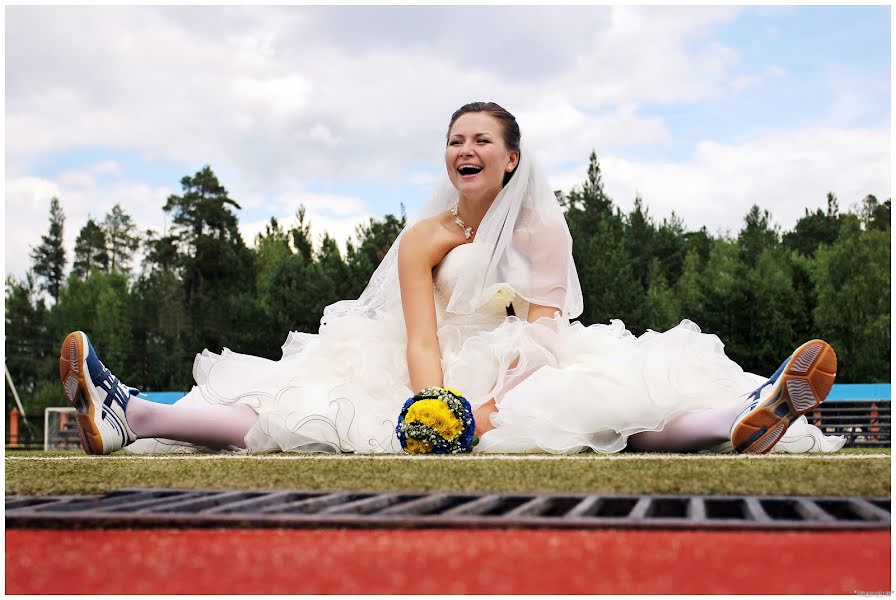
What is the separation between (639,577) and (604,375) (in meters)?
2.68

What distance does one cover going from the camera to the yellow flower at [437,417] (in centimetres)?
377

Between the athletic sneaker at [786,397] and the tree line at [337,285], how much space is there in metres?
28.2

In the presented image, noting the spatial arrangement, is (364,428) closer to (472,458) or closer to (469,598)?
(472,458)

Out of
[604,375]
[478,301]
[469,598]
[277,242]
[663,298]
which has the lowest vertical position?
[469,598]

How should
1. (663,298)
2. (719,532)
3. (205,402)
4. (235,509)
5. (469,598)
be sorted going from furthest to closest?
(663,298)
(205,402)
(235,509)
(719,532)
(469,598)

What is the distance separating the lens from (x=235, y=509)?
6.71 ft

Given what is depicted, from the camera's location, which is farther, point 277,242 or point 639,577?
point 277,242

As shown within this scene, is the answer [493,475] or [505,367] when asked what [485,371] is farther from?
[493,475]

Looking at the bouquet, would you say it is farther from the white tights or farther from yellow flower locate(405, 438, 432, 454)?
the white tights

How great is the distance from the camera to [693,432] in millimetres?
3871

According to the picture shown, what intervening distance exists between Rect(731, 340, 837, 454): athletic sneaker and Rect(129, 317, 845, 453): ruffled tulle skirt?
35cm

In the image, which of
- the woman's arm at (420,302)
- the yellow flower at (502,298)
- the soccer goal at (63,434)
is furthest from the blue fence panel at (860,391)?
the woman's arm at (420,302)

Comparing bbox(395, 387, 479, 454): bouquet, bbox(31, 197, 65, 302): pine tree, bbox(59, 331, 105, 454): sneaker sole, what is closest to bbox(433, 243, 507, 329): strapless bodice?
bbox(395, 387, 479, 454): bouquet

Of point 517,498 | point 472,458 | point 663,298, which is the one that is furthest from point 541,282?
point 663,298
